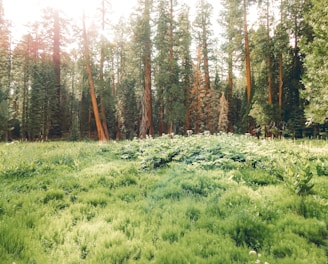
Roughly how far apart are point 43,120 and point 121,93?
12.8 m

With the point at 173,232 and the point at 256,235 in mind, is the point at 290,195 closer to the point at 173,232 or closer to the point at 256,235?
the point at 256,235

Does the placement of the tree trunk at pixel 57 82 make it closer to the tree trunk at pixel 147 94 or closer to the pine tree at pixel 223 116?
the tree trunk at pixel 147 94

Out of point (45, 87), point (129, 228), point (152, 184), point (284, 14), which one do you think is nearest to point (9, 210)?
point (129, 228)

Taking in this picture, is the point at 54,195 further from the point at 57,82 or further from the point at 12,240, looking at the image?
the point at 57,82

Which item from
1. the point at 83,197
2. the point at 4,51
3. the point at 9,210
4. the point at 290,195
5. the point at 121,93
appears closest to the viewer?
the point at 9,210

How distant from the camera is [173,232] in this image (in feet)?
13.2

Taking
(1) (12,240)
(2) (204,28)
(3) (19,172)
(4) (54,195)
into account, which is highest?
(2) (204,28)

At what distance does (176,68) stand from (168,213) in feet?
75.8

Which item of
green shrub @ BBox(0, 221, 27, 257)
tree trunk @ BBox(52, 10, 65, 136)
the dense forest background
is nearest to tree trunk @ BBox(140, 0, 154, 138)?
the dense forest background

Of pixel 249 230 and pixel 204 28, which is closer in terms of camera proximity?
pixel 249 230

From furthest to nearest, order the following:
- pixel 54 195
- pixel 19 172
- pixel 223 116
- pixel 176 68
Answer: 1. pixel 223 116
2. pixel 176 68
3. pixel 19 172
4. pixel 54 195

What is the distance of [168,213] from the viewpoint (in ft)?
15.6

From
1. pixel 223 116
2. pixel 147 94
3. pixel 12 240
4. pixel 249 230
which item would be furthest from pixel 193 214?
pixel 223 116

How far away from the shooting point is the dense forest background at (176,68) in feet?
65.7
